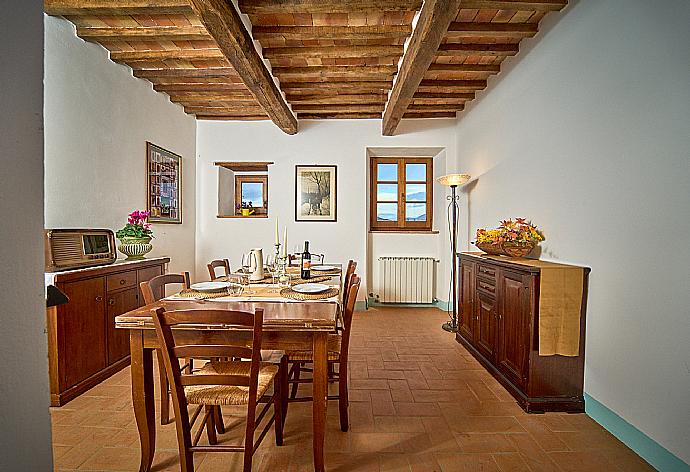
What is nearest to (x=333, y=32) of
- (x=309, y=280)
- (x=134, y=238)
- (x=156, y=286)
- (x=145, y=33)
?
(x=145, y=33)

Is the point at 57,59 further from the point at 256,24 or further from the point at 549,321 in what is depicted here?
the point at 549,321

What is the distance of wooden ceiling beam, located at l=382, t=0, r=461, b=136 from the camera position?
2613 mm

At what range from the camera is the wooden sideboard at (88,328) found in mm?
2729

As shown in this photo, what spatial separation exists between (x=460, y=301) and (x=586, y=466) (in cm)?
224

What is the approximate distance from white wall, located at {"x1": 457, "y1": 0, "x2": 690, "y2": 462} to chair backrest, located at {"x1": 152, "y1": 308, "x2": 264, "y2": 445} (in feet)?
6.62

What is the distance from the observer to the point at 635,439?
88.7 inches

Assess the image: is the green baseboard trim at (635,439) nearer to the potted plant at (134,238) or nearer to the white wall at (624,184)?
the white wall at (624,184)

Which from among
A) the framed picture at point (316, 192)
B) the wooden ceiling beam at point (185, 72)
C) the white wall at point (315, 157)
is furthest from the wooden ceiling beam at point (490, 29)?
the framed picture at point (316, 192)

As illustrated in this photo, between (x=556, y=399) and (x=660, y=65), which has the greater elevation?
(x=660, y=65)

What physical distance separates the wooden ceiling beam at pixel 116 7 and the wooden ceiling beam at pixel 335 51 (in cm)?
87

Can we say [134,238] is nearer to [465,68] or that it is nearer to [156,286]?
[156,286]

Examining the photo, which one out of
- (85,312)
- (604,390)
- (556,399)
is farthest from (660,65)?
(85,312)

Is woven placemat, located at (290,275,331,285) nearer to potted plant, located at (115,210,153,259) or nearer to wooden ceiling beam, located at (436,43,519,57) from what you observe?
→ potted plant, located at (115,210,153,259)

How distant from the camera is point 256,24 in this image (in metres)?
3.29
